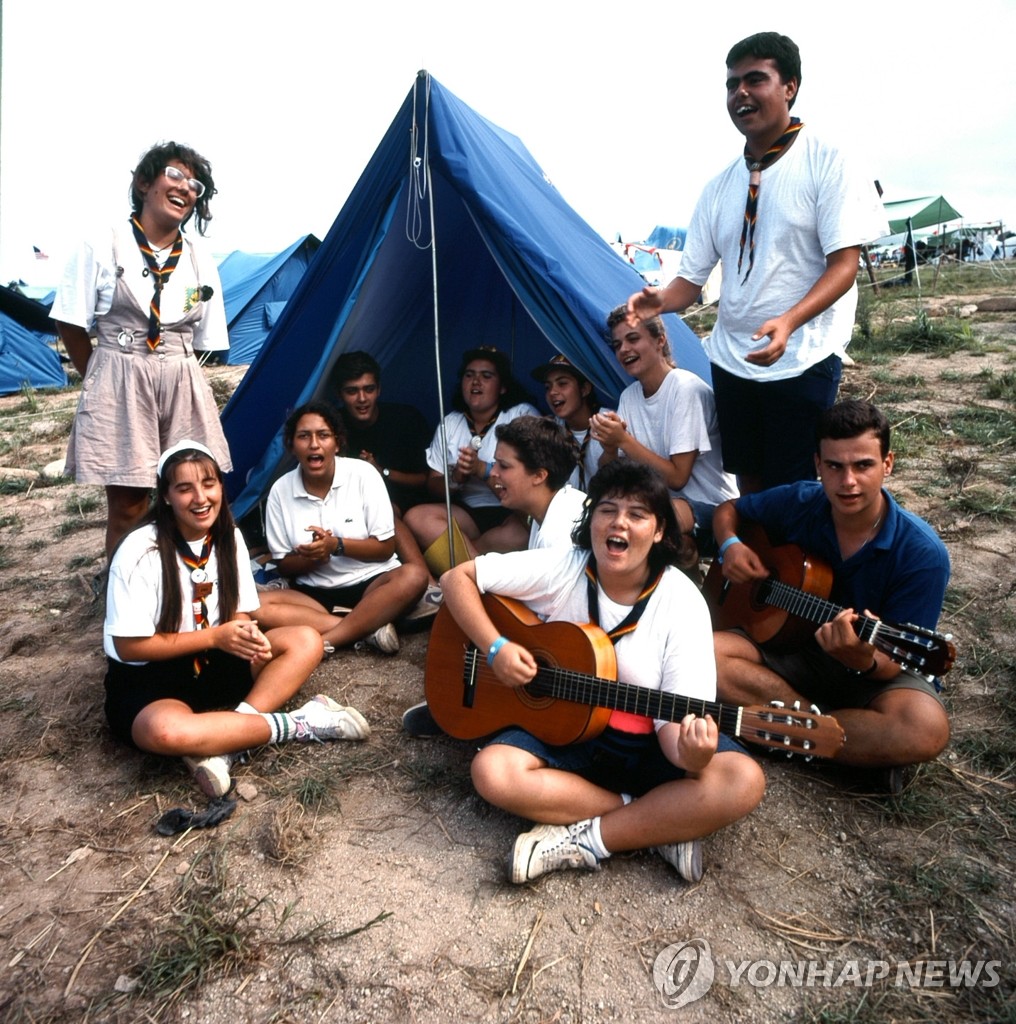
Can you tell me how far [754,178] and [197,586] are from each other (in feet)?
7.88

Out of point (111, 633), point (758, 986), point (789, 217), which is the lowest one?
point (758, 986)

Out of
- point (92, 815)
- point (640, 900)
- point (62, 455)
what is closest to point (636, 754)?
point (640, 900)

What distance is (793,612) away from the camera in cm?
250

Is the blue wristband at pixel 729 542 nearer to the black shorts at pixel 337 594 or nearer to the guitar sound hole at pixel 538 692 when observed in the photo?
the guitar sound hole at pixel 538 692

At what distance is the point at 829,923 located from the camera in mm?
1909

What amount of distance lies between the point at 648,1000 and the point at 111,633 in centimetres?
186

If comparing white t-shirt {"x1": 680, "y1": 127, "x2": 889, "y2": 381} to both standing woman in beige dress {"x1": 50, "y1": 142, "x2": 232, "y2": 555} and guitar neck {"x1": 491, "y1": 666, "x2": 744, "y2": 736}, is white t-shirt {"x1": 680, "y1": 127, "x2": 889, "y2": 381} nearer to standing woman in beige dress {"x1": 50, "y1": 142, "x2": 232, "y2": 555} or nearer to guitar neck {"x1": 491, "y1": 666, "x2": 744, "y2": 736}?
guitar neck {"x1": 491, "y1": 666, "x2": 744, "y2": 736}

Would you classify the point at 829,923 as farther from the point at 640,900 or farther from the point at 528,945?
the point at 528,945

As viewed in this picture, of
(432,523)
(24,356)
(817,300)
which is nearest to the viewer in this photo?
(817,300)

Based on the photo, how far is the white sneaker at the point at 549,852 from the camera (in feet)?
6.67

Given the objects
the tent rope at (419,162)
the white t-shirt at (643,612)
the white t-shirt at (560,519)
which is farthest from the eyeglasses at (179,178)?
the white t-shirt at (643,612)

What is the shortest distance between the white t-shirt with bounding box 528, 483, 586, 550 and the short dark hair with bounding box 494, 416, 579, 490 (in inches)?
3.9

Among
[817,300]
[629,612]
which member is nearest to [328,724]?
[629,612]

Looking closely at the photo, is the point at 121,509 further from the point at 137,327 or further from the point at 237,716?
the point at 237,716
